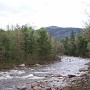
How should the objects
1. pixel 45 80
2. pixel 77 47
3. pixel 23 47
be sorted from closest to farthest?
pixel 45 80 < pixel 23 47 < pixel 77 47

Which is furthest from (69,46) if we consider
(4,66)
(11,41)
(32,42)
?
(4,66)

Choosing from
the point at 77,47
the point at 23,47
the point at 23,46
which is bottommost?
the point at 77,47

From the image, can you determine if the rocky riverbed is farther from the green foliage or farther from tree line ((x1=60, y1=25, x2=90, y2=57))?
the green foliage

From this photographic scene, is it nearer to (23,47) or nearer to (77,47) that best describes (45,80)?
(23,47)

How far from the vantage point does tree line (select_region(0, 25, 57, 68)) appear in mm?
70688

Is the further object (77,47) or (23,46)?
(77,47)

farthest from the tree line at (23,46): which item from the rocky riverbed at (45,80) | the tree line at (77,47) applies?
the tree line at (77,47)

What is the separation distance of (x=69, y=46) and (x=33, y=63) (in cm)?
6541

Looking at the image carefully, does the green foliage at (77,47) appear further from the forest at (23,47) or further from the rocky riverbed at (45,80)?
the rocky riverbed at (45,80)

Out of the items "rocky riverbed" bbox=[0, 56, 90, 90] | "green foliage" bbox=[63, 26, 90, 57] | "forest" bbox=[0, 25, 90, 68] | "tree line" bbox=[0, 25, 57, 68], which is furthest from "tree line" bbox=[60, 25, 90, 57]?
"rocky riverbed" bbox=[0, 56, 90, 90]

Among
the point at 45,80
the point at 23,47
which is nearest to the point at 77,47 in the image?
the point at 23,47

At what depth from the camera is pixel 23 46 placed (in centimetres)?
8019

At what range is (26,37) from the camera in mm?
80938

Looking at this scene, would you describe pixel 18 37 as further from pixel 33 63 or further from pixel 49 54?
pixel 49 54
